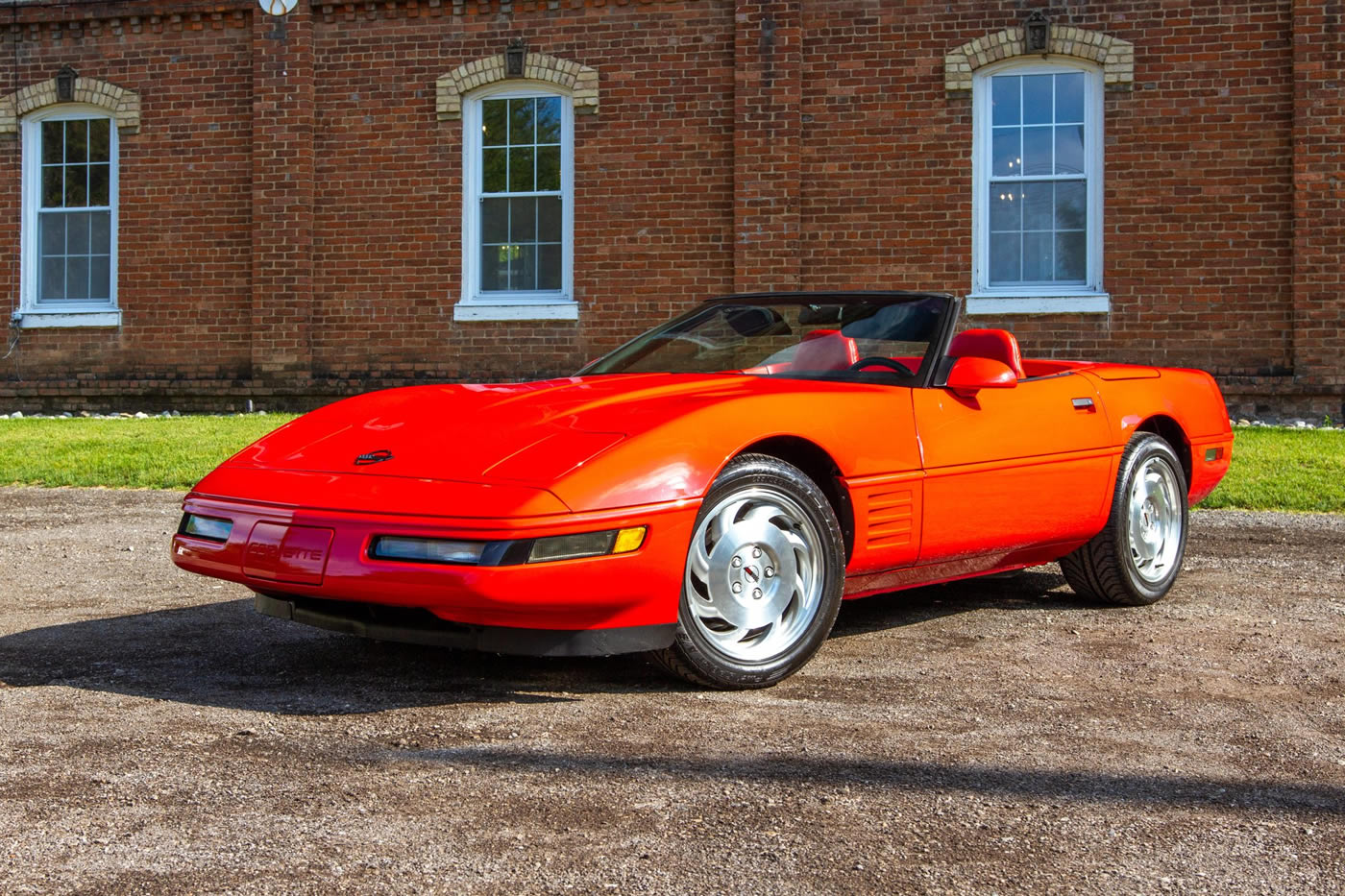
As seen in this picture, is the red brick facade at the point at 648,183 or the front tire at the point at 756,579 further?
the red brick facade at the point at 648,183

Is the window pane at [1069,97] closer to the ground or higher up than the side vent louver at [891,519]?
higher up

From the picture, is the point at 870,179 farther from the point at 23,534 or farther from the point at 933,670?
the point at 933,670

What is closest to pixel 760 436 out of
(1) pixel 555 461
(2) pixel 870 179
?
(1) pixel 555 461

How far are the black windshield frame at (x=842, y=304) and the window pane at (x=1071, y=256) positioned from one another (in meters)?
8.71

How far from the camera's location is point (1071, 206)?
13.2m

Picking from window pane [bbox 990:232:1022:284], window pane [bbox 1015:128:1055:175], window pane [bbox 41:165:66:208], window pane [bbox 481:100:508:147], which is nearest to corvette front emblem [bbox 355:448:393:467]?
window pane [bbox 990:232:1022:284]

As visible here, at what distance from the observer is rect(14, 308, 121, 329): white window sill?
15156 millimetres

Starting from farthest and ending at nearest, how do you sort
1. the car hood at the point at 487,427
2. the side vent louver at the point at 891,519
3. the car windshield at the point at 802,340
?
the car windshield at the point at 802,340, the side vent louver at the point at 891,519, the car hood at the point at 487,427

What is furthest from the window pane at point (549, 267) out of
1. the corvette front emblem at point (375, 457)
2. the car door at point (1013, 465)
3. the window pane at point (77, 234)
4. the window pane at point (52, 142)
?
the corvette front emblem at point (375, 457)

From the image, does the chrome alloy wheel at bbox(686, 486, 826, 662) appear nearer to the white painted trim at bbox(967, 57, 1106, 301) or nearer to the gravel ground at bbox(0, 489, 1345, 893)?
the gravel ground at bbox(0, 489, 1345, 893)

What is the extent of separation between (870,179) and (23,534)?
28.2 feet

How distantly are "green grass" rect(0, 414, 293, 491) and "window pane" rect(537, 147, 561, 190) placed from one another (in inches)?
145

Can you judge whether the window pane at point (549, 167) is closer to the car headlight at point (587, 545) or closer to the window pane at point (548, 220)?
the window pane at point (548, 220)

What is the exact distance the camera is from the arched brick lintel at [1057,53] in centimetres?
1290
